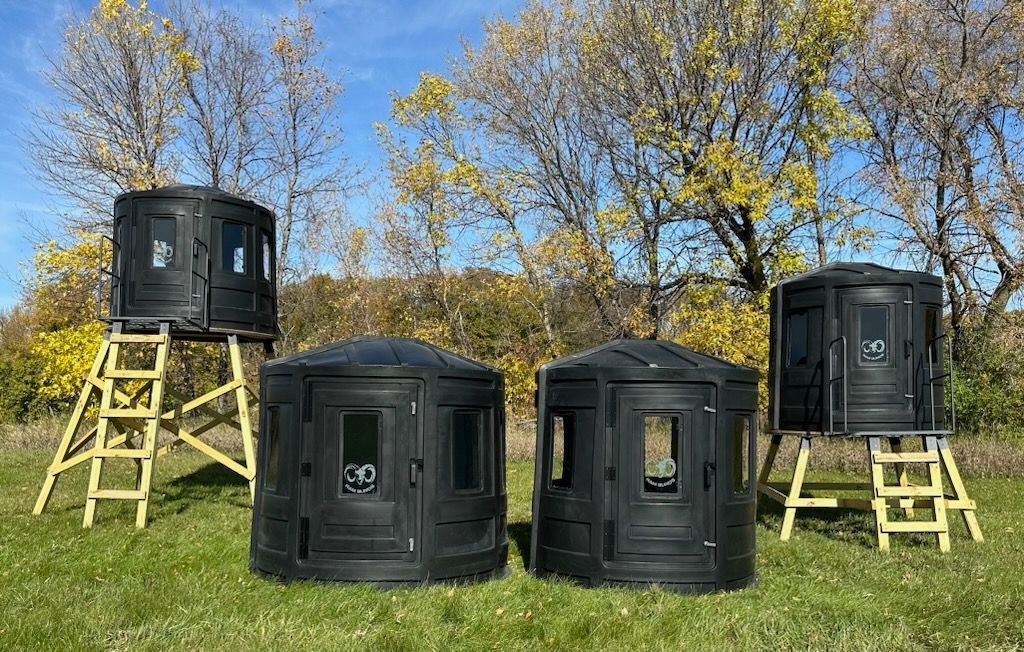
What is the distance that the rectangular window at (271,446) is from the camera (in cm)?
828

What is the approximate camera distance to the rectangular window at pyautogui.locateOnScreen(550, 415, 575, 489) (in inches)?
331

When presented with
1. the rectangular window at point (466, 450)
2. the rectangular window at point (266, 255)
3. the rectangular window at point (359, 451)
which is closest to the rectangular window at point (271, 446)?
the rectangular window at point (359, 451)

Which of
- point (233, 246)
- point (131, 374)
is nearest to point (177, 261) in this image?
point (233, 246)

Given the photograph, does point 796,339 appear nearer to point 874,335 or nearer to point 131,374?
point 874,335

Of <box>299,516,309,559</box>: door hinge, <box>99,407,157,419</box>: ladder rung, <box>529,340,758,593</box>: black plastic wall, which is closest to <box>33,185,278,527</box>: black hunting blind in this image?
<box>99,407,157,419</box>: ladder rung

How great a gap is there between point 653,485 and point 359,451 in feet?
9.41

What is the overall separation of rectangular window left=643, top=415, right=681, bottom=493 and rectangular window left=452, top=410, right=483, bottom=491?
163 cm

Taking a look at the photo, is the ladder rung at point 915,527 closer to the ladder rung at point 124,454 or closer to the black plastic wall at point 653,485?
the black plastic wall at point 653,485

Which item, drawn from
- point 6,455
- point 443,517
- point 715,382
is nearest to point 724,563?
point 715,382

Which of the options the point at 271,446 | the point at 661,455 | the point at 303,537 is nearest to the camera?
the point at 303,537

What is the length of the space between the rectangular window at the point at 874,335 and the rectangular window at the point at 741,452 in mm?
2893

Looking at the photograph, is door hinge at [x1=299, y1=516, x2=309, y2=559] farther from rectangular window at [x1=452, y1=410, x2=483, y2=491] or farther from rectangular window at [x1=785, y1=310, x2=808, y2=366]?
rectangular window at [x1=785, y1=310, x2=808, y2=366]

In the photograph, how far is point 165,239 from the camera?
38.2 feet

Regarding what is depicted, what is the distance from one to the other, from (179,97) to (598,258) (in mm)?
14442
